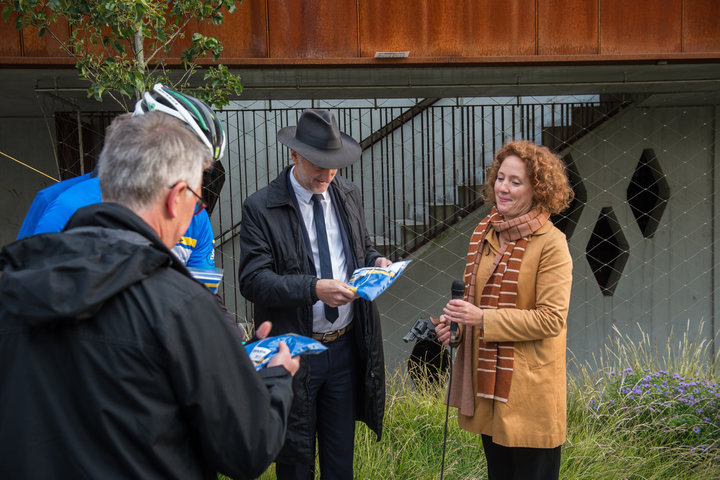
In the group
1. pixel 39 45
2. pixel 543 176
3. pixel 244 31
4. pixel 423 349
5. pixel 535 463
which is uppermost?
pixel 244 31

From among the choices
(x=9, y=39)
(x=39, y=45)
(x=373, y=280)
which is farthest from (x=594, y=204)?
(x=9, y=39)

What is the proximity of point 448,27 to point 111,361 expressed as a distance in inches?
172

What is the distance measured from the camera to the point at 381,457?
3.48 m

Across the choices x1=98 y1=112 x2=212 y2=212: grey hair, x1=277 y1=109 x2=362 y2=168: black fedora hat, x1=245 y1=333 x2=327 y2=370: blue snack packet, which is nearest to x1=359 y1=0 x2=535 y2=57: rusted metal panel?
x1=277 y1=109 x2=362 y2=168: black fedora hat

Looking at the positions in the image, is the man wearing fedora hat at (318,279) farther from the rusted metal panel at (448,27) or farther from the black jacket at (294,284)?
the rusted metal panel at (448,27)

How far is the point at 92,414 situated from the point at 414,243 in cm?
608

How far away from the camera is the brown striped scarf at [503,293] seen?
2.41 metres

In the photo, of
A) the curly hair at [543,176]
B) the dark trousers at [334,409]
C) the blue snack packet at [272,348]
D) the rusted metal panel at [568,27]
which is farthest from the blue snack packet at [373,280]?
the rusted metal panel at [568,27]

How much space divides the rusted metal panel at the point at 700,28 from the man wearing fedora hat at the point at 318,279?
3747 millimetres

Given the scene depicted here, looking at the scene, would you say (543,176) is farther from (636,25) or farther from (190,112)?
(636,25)

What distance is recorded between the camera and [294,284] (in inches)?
95.7

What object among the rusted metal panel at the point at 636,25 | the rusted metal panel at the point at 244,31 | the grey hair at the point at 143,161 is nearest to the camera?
the grey hair at the point at 143,161

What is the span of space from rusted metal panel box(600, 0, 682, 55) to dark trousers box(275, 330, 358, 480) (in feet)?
12.1

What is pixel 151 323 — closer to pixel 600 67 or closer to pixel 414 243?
pixel 600 67
